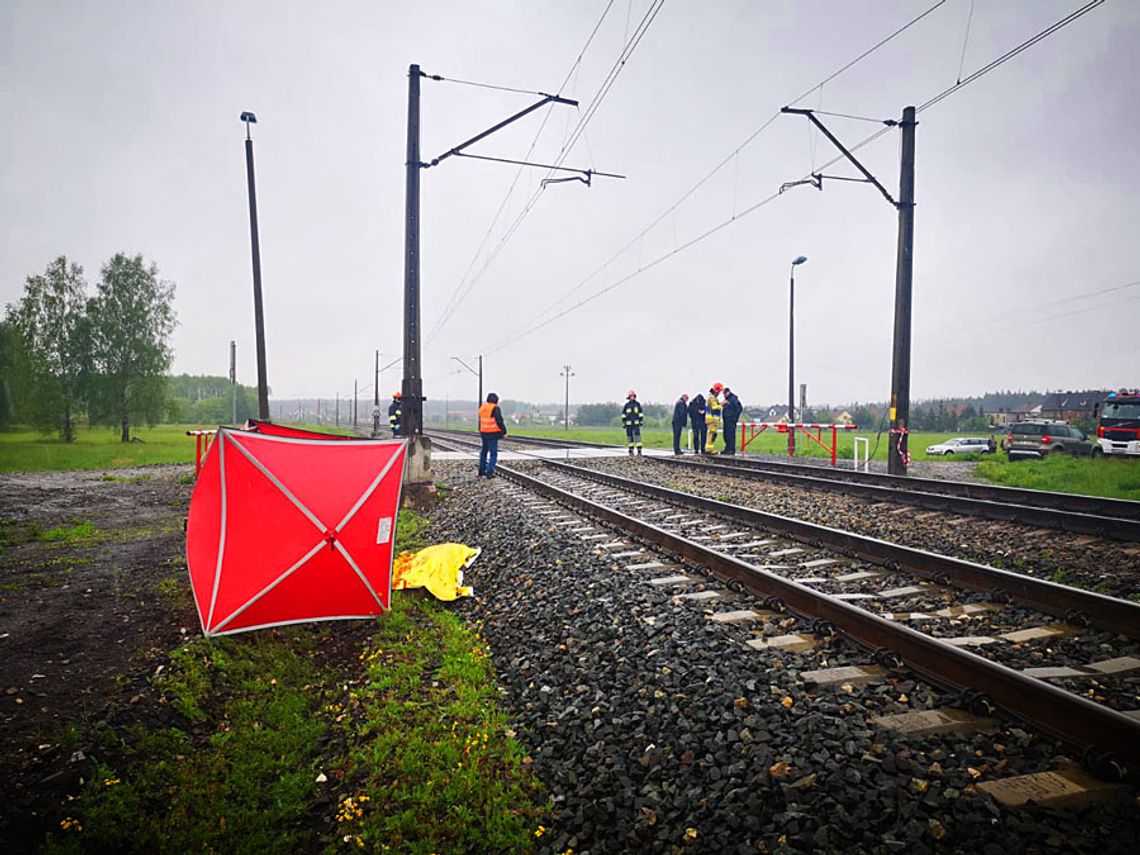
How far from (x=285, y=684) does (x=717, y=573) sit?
385 centimetres

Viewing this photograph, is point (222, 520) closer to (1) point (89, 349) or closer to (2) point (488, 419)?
(2) point (488, 419)

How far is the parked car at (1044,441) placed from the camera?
865 inches

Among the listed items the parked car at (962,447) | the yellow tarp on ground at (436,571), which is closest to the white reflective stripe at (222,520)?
the yellow tarp on ground at (436,571)

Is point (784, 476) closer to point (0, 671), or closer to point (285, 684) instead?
point (285, 684)

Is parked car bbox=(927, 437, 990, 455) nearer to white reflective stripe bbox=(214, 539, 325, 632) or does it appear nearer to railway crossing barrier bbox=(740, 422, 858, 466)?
railway crossing barrier bbox=(740, 422, 858, 466)

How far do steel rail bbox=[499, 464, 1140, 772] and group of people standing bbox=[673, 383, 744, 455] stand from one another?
48.9 feet

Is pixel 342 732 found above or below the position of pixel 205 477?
below

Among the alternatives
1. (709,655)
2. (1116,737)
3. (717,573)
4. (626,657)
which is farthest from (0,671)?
(1116,737)

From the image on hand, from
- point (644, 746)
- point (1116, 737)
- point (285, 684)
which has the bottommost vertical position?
point (285, 684)

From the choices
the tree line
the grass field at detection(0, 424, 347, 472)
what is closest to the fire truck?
the grass field at detection(0, 424, 347, 472)

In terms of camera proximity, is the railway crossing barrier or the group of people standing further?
the group of people standing

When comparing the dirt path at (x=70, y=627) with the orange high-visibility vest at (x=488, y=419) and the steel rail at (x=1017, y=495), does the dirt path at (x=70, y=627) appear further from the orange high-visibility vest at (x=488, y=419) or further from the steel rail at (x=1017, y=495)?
the steel rail at (x=1017, y=495)

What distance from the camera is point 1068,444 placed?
2241 centimetres

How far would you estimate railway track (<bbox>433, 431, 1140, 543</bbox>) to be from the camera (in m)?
7.65
